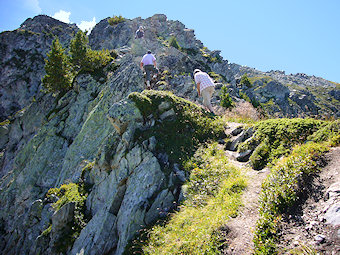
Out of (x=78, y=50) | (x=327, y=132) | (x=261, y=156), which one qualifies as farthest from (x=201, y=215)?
(x=78, y=50)

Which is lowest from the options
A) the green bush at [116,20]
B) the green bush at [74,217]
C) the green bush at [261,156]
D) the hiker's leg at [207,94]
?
the green bush at [74,217]

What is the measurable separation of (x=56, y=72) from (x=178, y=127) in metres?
23.5

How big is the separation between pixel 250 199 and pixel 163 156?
12.7 feet

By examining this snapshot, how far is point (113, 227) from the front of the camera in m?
7.66

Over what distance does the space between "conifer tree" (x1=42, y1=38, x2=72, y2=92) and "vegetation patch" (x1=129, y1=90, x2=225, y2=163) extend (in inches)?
805

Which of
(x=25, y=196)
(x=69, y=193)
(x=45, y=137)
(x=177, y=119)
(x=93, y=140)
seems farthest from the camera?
(x=45, y=137)

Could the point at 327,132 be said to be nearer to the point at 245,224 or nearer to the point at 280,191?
the point at 280,191

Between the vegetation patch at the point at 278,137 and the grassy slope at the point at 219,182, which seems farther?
the vegetation patch at the point at 278,137

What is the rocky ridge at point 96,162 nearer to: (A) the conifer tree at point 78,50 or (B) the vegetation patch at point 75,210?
(B) the vegetation patch at point 75,210

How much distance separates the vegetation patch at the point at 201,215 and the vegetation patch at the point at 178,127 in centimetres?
121

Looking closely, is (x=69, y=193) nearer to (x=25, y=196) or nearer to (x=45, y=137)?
(x=25, y=196)

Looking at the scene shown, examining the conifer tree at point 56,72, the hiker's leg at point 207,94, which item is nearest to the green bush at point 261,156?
the hiker's leg at point 207,94

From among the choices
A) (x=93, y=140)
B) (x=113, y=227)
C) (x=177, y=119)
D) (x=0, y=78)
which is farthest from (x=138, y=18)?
(x=113, y=227)

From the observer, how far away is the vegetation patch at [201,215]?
16.1 feet
